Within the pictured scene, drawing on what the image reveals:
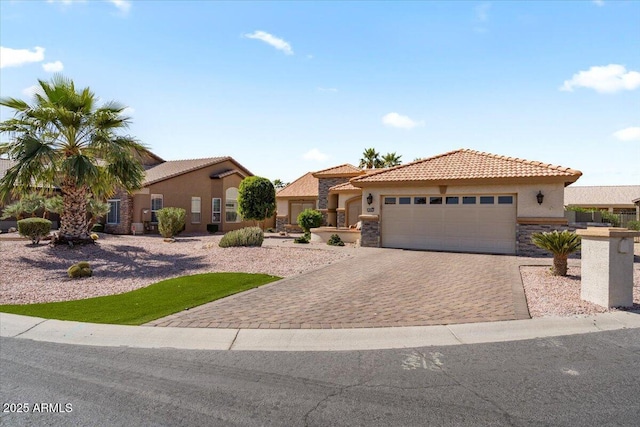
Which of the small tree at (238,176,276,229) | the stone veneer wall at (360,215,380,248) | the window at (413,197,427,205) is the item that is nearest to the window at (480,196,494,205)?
the window at (413,197,427,205)

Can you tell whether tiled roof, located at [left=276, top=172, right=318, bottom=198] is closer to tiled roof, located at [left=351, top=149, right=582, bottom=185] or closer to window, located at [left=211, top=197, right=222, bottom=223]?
window, located at [left=211, top=197, right=222, bottom=223]

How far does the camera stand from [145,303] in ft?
28.7

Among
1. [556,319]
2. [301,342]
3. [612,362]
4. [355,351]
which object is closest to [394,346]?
[355,351]

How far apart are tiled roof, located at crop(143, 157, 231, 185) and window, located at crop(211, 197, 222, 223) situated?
10.7 ft

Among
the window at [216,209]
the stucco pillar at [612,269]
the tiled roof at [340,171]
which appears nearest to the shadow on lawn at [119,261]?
the stucco pillar at [612,269]

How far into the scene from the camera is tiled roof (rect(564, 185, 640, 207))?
51.4m

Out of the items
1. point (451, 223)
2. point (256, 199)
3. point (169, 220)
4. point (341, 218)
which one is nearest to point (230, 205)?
point (256, 199)

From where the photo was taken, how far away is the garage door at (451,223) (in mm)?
18172

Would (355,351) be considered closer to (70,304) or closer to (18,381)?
(18,381)

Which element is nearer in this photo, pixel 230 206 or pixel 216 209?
pixel 216 209

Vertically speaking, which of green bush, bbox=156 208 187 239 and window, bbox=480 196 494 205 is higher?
window, bbox=480 196 494 205

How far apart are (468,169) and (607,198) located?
1811 inches

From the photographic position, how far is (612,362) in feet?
17.5

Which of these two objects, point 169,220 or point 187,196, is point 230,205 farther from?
point 169,220
